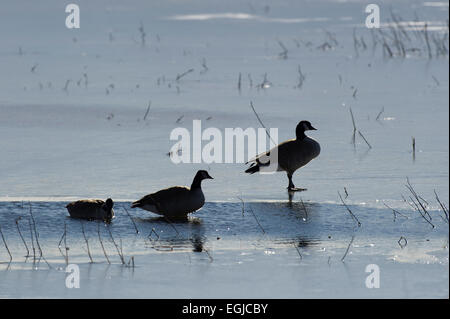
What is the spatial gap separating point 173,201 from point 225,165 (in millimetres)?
2826

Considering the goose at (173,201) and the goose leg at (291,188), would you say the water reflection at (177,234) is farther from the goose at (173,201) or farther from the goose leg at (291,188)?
the goose leg at (291,188)

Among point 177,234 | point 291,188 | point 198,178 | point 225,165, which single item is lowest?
point 177,234

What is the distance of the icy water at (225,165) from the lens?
7.98 meters

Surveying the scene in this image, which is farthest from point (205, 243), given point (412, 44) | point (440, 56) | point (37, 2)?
point (37, 2)

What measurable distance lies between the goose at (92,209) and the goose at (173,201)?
404 mm

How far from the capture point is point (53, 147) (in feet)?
46.2

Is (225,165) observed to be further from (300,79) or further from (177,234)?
(300,79)

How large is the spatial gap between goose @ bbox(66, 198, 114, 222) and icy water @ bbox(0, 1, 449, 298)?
0.12m

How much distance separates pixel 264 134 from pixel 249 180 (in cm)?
277

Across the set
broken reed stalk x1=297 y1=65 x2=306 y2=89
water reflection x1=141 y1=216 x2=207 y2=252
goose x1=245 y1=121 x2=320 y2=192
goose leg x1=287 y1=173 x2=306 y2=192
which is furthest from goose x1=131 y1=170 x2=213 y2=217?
broken reed stalk x1=297 y1=65 x2=306 y2=89

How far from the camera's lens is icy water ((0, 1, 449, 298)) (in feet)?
26.2

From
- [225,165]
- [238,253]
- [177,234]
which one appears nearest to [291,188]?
[225,165]

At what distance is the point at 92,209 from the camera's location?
394 inches

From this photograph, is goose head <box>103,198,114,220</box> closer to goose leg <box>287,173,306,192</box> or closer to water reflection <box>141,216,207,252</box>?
water reflection <box>141,216,207,252</box>
